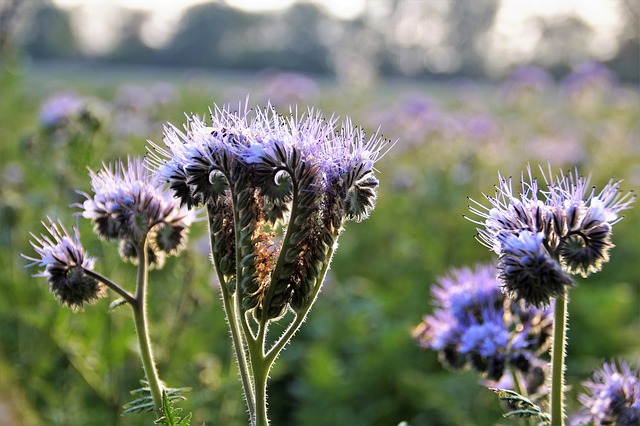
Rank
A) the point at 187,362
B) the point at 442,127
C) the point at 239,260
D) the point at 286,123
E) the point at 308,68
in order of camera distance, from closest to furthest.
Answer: the point at 239,260, the point at 286,123, the point at 187,362, the point at 442,127, the point at 308,68

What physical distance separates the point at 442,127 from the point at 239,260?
607 cm

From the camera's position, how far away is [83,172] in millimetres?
3396

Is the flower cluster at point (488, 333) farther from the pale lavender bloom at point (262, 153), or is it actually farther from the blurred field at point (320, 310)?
the blurred field at point (320, 310)

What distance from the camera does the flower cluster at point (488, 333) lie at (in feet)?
6.65

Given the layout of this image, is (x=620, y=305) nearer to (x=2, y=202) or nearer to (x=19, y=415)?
(x=19, y=415)

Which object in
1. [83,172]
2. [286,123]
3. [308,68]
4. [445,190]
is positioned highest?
[308,68]

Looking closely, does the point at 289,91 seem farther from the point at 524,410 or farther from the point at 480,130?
the point at 524,410

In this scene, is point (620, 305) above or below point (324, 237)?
above

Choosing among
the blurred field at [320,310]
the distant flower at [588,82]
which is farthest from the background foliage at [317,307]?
the distant flower at [588,82]

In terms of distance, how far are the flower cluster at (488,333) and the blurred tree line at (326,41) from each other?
3147 centimetres

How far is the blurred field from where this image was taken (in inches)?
149

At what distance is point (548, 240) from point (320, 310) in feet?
12.7

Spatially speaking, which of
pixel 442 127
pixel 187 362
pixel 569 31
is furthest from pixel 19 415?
pixel 569 31

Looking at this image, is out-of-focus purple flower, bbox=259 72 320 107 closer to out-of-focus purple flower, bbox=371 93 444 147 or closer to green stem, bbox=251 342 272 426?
out-of-focus purple flower, bbox=371 93 444 147
